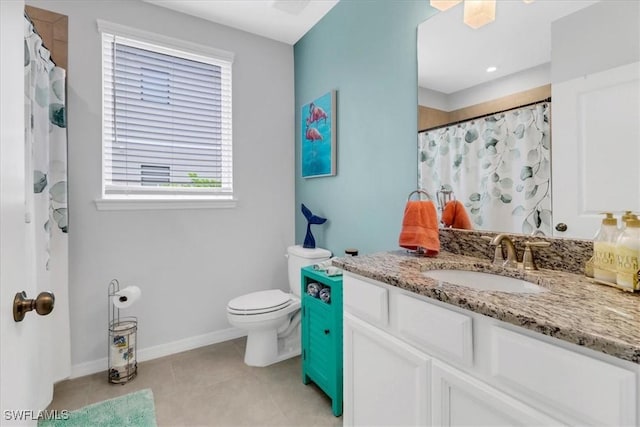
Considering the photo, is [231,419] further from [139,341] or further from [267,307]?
[139,341]

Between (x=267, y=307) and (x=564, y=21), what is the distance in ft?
6.57

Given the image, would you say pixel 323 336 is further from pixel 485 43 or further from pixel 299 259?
pixel 485 43

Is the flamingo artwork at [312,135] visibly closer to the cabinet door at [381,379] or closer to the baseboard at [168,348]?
the cabinet door at [381,379]

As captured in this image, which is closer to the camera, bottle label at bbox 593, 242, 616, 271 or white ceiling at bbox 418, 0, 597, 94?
bottle label at bbox 593, 242, 616, 271

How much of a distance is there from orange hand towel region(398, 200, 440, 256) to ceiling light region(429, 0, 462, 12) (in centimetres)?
93

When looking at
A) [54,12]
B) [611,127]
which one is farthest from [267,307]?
[54,12]

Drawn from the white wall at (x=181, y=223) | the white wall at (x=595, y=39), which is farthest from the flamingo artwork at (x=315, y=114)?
the white wall at (x=595, y=39)

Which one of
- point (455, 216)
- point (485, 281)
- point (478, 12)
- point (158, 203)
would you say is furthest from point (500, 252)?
point (158, 203)

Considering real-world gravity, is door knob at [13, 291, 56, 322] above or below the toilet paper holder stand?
above

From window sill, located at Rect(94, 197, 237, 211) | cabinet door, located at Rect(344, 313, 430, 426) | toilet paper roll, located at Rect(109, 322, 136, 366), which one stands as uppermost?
window sill, located at Rect(94, 197, 237, 211)

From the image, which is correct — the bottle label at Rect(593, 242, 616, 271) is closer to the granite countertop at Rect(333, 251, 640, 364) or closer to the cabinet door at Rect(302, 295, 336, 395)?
the granite countertop at Rect(333, 251, 640, 364)

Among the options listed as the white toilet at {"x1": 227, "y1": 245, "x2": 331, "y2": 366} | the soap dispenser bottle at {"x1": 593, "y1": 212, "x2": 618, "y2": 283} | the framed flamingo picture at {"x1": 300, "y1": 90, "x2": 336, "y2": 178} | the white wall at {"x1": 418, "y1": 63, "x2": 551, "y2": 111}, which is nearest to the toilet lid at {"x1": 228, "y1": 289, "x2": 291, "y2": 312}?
the white toilet at {"x1": 227, "y1": 245, "x2": 331, "y2": 366}

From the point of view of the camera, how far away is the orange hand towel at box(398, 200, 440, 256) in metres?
1.39

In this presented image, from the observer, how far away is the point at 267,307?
200cm
